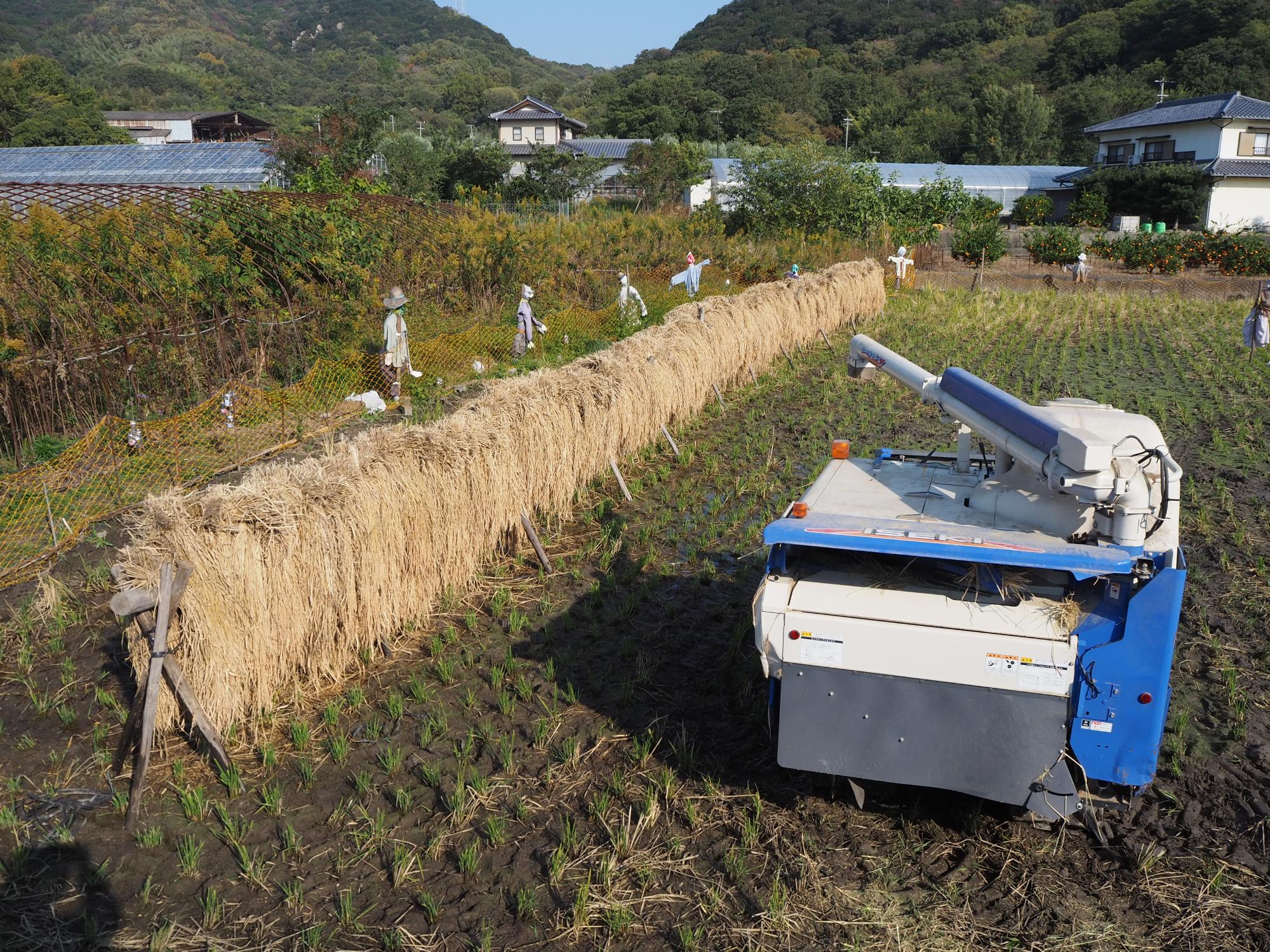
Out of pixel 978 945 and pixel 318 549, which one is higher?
pixel 318 549

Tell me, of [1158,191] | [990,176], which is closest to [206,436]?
[1158,191]

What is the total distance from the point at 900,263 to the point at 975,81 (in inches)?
2268

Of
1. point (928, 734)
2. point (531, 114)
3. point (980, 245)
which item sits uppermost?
point (531, 114)

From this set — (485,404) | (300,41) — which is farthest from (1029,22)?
(485,404)

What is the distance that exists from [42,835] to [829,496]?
4.25m

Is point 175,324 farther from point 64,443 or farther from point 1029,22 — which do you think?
point 1029,22

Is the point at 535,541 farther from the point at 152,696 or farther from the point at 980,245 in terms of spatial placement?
the point at 980,245

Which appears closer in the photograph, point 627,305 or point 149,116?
point 627,305

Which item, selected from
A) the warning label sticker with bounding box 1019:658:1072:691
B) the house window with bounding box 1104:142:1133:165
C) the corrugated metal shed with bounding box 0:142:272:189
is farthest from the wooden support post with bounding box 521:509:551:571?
the house window with bounding box 1104:142:1133:165

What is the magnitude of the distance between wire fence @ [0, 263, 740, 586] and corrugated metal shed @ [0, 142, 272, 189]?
14.6 metres

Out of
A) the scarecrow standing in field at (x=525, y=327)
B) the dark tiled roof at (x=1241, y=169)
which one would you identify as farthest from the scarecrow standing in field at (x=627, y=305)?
the dark tiled roof at (x=1241, y=169)

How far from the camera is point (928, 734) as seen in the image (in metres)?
4.22

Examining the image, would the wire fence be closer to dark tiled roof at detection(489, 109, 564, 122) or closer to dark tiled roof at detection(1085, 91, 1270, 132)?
dark tiled roof at detection(1085, 91, 1270, 132)

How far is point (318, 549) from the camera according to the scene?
586cm
